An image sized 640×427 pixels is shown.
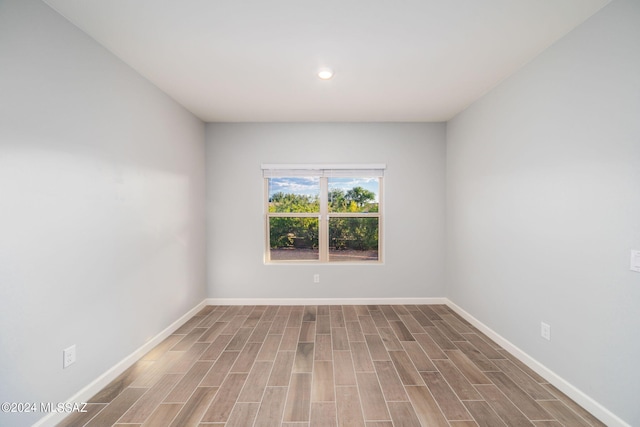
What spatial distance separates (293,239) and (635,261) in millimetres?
3285

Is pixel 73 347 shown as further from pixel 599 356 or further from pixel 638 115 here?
pixel 638 115

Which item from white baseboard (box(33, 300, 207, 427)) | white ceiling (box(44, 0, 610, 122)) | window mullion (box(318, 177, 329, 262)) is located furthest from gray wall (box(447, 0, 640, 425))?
white baseboard (box(33, 300, 207, 427))

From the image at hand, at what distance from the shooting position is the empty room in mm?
1597

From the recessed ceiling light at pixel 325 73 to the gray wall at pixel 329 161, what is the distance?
52.6 inches

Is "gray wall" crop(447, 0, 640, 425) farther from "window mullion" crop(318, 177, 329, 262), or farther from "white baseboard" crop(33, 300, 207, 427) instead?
"white baseboard" crop(33, 300, 207, 427)

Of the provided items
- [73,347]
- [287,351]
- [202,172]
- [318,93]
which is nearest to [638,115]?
[318,93]

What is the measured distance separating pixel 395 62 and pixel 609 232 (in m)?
1.91

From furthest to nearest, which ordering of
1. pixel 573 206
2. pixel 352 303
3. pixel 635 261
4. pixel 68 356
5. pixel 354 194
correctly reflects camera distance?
pixel 354 194 < pixel 352 303 < pixel 573 206 < pixel 68 356 < pixel 635 261

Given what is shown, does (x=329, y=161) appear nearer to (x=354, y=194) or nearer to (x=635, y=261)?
(x=354, y=194)

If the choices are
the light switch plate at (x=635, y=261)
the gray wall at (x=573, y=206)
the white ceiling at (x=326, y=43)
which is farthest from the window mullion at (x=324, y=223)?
the light switch plate at (x=635, y=261)

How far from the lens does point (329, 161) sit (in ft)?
12.6

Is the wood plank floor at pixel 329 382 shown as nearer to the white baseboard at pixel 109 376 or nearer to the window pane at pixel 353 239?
the white baseboard at pixel 109 376

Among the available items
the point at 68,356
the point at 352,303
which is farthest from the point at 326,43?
the point at 352,303

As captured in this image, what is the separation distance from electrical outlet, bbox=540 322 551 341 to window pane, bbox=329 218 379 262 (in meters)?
2.04
